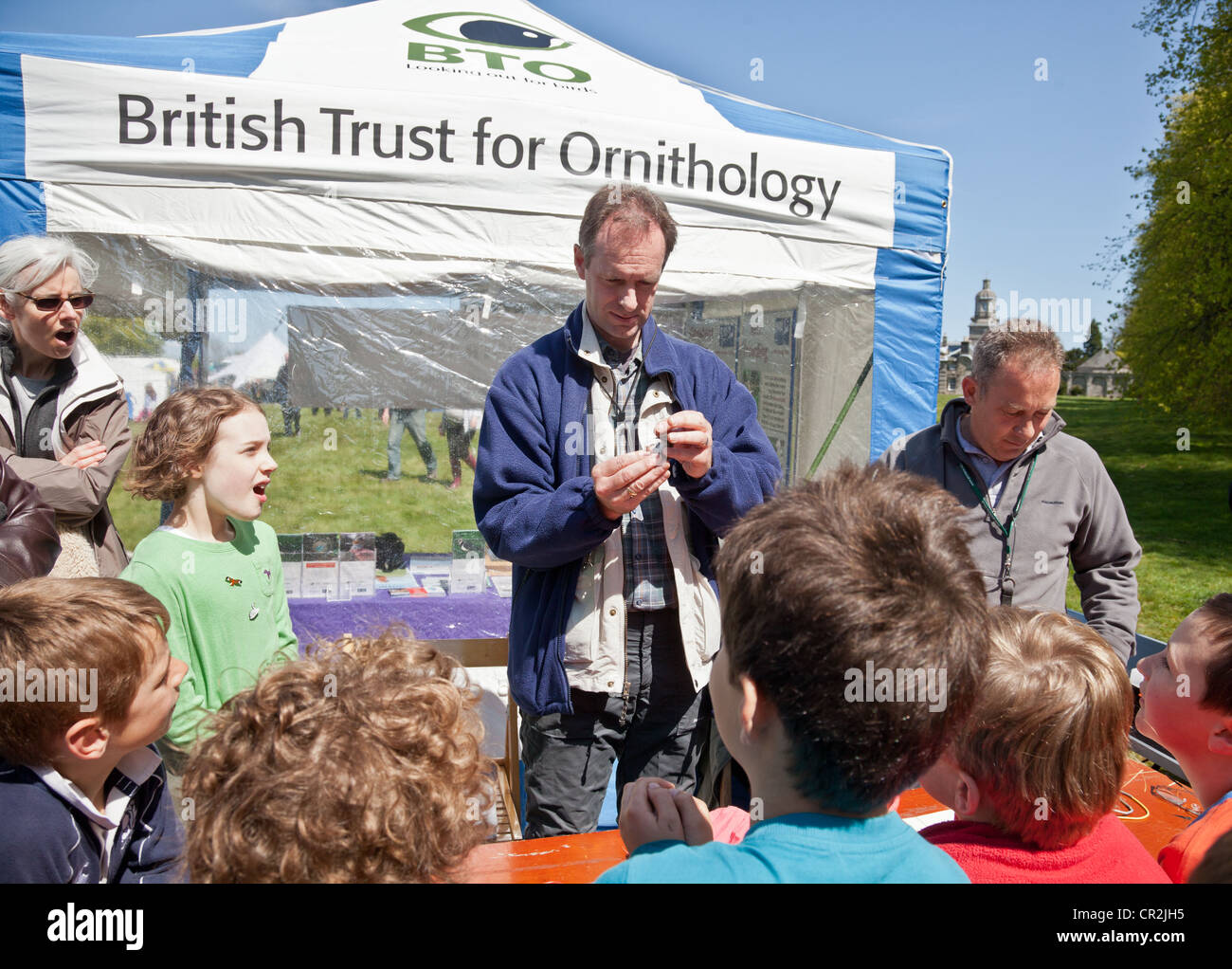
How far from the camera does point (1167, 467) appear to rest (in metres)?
19.1

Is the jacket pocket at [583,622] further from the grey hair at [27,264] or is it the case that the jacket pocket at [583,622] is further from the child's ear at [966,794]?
the grey hair at [27,264]

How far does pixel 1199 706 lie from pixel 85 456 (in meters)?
3.13

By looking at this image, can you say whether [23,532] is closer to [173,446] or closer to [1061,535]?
[173,446]

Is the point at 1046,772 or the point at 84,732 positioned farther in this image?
the point at 84,732

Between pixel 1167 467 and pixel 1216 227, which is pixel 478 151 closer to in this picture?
pixel 1216 227

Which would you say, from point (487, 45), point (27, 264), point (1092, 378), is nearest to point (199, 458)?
point (27, 264)

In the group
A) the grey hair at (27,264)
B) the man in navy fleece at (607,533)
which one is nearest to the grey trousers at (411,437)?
the grey hair at (27,264)

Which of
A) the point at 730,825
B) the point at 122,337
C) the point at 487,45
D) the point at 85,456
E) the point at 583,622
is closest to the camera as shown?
the point at 730,825

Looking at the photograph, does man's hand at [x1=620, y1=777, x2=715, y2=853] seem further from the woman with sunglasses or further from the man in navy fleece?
the woman with sunglasses

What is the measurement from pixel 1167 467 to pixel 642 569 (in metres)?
21.0

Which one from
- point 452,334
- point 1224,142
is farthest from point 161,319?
point 1224,142

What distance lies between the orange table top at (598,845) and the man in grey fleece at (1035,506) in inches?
21.0

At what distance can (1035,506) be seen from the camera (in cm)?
262

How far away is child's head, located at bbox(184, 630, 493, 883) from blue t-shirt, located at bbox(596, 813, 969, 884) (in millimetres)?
244
